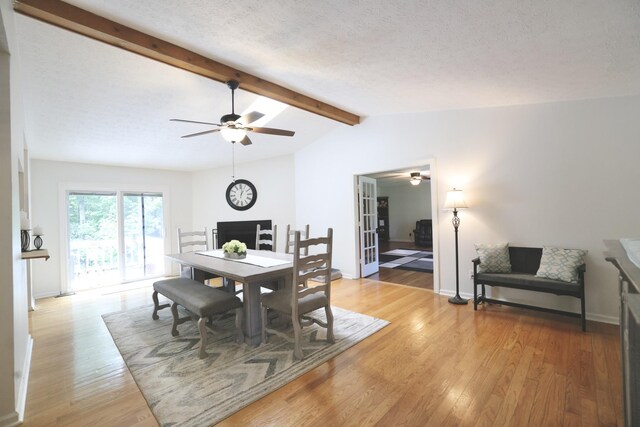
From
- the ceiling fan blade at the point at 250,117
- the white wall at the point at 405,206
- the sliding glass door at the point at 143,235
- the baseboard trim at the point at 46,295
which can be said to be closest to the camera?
the ceiling fan blade at the point at 250,117

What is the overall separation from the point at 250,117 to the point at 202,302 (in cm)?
181

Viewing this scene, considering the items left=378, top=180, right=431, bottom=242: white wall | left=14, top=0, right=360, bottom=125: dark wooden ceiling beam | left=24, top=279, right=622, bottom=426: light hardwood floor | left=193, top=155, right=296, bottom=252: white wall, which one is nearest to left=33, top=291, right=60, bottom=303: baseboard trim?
left=24, top=279, right=622, bottom=426: light hardwood floor

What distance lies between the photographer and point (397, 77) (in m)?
2.95

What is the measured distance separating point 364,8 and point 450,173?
2.78 m

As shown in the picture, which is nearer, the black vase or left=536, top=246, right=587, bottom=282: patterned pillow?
the black vase

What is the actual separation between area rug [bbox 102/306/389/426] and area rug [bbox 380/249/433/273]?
304 cm

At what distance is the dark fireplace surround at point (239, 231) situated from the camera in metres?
5.98

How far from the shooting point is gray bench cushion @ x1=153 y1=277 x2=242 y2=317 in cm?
258

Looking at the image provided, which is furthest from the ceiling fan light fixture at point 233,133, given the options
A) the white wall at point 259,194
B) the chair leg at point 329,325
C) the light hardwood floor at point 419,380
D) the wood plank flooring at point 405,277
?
the wood plank flooring at point 405,277

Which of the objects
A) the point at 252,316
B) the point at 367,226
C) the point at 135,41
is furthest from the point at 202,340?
the point at 367,226

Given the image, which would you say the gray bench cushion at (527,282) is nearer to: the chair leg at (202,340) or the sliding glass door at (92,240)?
the chair leg at (202,340)

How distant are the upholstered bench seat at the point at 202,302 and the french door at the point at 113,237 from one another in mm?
3200

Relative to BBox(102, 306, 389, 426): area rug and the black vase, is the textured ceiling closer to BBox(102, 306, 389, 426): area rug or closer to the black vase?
the black vase

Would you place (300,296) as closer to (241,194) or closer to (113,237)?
(241,194)
